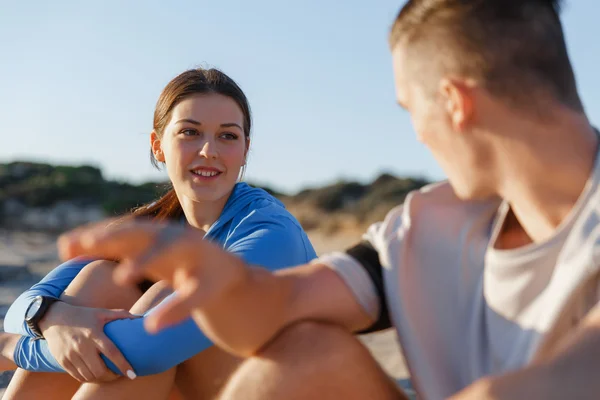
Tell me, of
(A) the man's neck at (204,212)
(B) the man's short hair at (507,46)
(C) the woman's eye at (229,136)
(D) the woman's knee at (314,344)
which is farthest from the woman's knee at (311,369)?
(C) the woman's eye at (229,136)

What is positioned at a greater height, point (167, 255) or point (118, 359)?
point (167, 255)

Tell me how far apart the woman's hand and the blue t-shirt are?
0.08ft

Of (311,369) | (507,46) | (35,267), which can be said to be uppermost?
(507,46)

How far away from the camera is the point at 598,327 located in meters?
1.21

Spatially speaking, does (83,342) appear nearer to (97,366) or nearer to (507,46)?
(97,366)

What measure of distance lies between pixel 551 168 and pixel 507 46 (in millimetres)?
269

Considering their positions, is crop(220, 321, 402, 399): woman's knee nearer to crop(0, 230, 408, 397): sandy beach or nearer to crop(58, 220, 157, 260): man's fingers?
crop(58, 220, 157, 260): man's fingers

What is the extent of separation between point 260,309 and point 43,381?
1.21 m

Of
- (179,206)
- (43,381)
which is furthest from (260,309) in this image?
(179,206)

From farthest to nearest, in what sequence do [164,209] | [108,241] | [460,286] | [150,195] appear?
[150,195] < [164,209] < [460,286] < [108,241]

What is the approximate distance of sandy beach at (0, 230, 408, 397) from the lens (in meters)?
4.38

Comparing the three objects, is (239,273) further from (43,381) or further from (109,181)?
(109,181)

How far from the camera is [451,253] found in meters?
1.75

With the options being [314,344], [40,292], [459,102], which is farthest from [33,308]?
[459,102]
